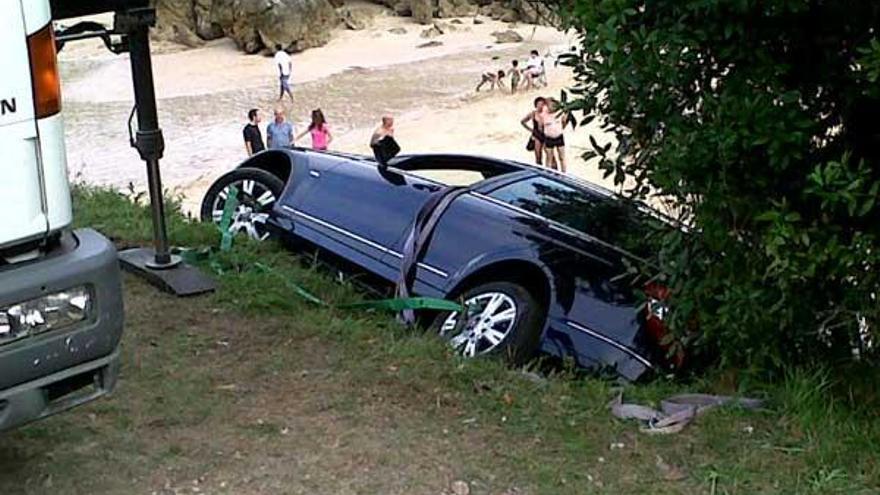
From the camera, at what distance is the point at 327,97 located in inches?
1303

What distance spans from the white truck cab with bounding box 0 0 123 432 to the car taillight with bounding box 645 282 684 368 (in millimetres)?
2371

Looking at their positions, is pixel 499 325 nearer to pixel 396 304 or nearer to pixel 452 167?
pixel 396 304

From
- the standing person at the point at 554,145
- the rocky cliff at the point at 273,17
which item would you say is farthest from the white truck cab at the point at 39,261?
the rocky cliff at the point at 273,17

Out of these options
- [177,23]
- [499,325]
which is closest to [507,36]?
[177,23]

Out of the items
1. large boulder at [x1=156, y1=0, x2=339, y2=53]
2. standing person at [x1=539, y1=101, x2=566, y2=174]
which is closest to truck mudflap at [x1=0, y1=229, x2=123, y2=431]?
standing person at [x1=539, y1=101, x2=566, y2=174]

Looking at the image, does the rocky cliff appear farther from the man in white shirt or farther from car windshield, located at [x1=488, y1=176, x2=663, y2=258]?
car windshield, located at [x1=488, y1=176, x2=663, y2=258]

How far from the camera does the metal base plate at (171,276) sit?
19.9ft

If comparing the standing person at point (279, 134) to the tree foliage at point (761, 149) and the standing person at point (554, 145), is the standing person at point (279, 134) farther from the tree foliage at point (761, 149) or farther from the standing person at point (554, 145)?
the tree foliage at point (761, 149)

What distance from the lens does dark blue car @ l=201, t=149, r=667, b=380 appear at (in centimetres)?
578

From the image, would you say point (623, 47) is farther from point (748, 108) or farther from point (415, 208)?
point (415, 208)

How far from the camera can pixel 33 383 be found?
3.30 meters

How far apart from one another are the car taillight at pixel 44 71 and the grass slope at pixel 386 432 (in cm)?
129

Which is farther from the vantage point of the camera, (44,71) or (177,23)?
(177,23)

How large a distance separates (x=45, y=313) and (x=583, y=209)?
Result: 149 inches
